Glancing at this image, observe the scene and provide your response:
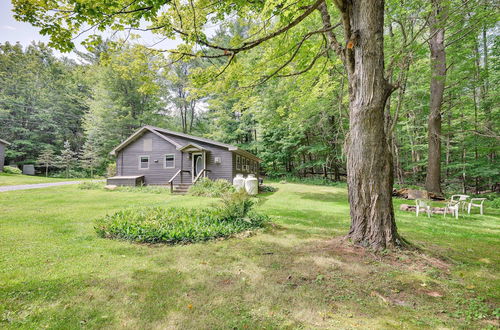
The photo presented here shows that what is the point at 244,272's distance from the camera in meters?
2.91

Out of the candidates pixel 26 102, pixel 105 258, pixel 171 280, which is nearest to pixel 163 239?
pixel 105 258

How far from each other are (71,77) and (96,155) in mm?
12127

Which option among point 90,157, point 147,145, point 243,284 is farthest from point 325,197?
point 90,157

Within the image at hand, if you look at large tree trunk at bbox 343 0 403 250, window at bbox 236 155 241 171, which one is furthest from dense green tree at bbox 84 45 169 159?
large tree trunk at bbox 343 0 403 250

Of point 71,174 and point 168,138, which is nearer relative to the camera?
point 168,138

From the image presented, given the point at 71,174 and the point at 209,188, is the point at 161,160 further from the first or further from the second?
the point at 71,174

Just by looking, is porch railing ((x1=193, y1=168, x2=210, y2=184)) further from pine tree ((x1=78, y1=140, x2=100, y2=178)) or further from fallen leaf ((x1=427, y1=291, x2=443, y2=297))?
pine tree ((x1=78, y1=140, x2=100, y2=178))

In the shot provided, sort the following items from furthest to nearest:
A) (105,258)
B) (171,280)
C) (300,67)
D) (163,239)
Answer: (300,67) → (163,239) → (105,258) → (171,280)

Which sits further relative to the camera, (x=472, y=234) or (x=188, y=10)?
(x=472, y=234)

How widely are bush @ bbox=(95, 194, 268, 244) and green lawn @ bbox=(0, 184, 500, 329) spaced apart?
11.7 inches

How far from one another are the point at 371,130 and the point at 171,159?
1522 cm

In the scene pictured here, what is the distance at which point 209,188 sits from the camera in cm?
1268

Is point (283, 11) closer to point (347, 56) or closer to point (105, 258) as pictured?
point (347, 56)

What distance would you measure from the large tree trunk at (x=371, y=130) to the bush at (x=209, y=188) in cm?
853
